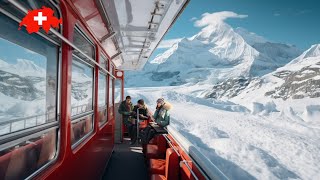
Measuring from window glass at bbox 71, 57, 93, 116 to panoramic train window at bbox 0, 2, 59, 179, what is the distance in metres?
0.55

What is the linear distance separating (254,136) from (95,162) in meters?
62.4

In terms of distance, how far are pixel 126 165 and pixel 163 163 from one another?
5.80 feet

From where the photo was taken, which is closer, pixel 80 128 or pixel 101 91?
pixel 80 128

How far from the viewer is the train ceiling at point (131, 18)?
3104mm

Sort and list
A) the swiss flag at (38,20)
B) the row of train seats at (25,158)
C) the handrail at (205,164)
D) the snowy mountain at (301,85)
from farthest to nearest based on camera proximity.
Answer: the snowy mountain at (301,85), the handrail at (205,164), the row of train seats at (25,158), the swiss flag at (38,20)

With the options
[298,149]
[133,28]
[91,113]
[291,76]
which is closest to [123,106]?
[133,28]

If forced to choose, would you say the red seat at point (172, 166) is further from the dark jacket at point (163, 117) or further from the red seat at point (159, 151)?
the dark jacket at point (163, 117)

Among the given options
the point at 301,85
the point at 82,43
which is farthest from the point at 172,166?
the point at 301,85

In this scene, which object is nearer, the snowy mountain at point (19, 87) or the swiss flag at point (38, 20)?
the snowy mountain at point (19, 87)

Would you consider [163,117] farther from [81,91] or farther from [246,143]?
[246,143]

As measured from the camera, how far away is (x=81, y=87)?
304cm

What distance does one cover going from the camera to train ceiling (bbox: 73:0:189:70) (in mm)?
3104

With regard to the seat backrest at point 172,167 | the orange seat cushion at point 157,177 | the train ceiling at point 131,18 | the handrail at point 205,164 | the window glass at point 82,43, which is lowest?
the orange seat cushion at point 157,177

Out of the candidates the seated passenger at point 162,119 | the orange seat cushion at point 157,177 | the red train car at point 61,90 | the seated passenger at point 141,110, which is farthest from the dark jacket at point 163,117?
the seated passenger at point 141,110
